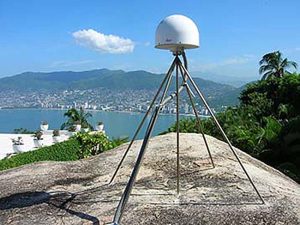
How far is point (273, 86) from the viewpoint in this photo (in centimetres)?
2855

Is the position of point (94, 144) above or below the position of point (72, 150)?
above

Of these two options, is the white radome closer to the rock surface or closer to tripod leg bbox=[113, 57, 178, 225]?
tripod leg bbox=[113, 57, 178, 225]

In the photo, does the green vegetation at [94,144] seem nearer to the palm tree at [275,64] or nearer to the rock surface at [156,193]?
the rock surface at [156,193]

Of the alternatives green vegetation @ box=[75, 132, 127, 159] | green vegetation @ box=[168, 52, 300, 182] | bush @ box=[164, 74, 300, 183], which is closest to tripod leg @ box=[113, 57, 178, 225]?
green vegetation @ box=[168, 52, 300, 182]

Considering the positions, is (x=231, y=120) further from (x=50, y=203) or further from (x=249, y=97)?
(x=50, y=203)

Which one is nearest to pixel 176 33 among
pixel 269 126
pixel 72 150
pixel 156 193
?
pixel 156 193

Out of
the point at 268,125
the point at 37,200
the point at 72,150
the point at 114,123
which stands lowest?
the point at 114,123

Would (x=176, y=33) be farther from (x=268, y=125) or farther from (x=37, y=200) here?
(x=268, y=125)

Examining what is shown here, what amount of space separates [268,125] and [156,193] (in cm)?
1405

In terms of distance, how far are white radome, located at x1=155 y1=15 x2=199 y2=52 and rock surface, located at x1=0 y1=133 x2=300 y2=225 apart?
1688 mm

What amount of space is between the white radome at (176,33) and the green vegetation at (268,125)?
7883mm

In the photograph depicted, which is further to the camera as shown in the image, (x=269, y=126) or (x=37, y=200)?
(x=269, y=126)

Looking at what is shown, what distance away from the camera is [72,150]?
1684 centimetres

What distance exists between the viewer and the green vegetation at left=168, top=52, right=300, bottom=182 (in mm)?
17234
